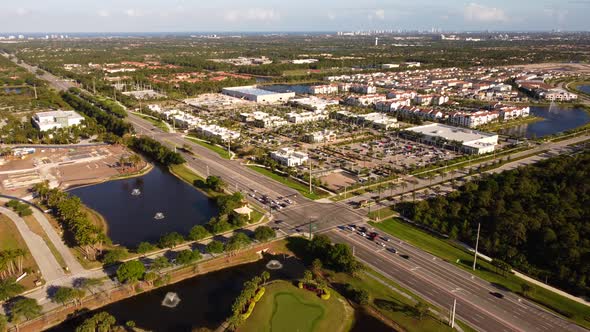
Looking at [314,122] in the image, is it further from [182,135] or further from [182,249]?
[182,249]

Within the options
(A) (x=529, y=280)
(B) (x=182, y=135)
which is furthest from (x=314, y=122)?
(A) (x=529, y=280)

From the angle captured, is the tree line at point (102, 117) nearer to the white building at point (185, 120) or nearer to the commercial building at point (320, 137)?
the white building at point (185, 120)

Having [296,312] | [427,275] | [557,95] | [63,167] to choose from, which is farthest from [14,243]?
[557,95]

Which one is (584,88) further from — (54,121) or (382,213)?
(54,121)

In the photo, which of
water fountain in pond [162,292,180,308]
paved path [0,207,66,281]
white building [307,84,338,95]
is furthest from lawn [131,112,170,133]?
water fountain in pond [162,292,180,308]

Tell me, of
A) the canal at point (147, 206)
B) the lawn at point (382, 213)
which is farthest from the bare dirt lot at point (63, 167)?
the lawn at point (382, 213)
